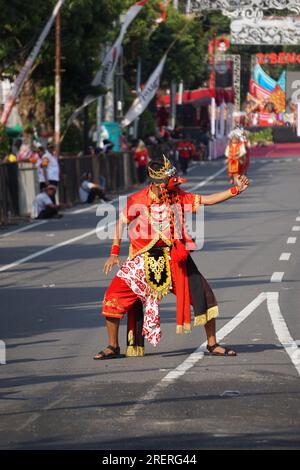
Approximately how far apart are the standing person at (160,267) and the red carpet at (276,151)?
61.6 meters

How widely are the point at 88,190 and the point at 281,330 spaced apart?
80.6 ft

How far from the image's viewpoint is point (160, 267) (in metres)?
13.1

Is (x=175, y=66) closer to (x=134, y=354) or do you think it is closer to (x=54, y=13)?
(x=54, y=13)

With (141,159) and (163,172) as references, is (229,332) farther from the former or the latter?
(141,159)

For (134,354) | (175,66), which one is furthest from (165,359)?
(175,66)

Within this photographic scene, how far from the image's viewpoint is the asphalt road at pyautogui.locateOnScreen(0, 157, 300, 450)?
9.49m

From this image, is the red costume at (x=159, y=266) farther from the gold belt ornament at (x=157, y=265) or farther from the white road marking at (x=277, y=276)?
the white road marking at (x=277, y=276)

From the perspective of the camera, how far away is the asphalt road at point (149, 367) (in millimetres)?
9492

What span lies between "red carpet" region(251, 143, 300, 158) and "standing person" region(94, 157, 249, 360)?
61619 millimetres

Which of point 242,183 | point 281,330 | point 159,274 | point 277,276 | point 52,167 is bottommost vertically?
point 52,167

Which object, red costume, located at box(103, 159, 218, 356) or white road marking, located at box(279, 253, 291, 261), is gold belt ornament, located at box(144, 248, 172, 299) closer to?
red costume, located at box(103, 159, 218, 356)

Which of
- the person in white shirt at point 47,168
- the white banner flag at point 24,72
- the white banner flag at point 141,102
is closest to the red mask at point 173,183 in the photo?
the person in white shirt at point 47,168

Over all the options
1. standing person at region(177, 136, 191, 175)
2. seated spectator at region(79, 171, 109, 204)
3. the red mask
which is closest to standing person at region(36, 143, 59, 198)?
seated spectator at region(79, 171, 109, 204)

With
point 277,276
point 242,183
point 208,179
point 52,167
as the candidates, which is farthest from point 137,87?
point 242,183
